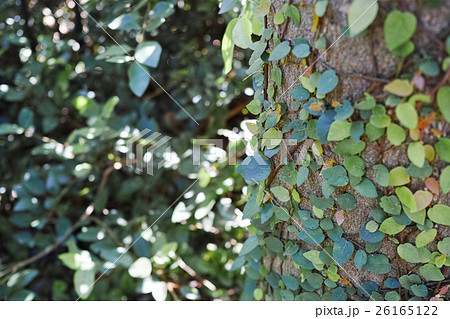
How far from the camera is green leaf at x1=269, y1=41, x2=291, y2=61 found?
51cm

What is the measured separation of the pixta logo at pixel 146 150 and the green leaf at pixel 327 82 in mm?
623

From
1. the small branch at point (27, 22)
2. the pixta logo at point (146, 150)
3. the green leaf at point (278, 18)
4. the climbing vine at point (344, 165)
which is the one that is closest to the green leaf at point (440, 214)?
the climbing vine at point (344, 165)

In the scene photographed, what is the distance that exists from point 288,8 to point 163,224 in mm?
715

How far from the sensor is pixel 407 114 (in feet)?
1.38

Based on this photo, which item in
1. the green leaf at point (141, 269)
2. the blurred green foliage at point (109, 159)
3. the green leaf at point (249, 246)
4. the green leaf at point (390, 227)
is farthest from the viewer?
the blurred green foliage at point (109, 159)

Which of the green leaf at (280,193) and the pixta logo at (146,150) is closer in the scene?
the green leaf at (280,193)

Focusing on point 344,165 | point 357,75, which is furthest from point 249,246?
point 357,75

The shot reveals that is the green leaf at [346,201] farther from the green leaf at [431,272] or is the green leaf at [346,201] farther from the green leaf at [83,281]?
the green leaf at [83,281]

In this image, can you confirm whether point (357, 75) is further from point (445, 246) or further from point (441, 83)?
point (445, 246)

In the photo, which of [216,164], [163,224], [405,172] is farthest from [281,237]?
[163,224]

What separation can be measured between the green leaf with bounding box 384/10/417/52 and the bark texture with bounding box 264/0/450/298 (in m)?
0.02

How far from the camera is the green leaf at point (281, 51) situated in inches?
20.1

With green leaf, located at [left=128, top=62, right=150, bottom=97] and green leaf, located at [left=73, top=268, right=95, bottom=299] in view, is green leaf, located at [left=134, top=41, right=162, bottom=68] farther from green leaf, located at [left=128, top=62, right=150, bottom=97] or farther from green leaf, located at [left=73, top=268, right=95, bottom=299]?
green leaf, located at [left=73, top=268, right=95, bottom=299]
